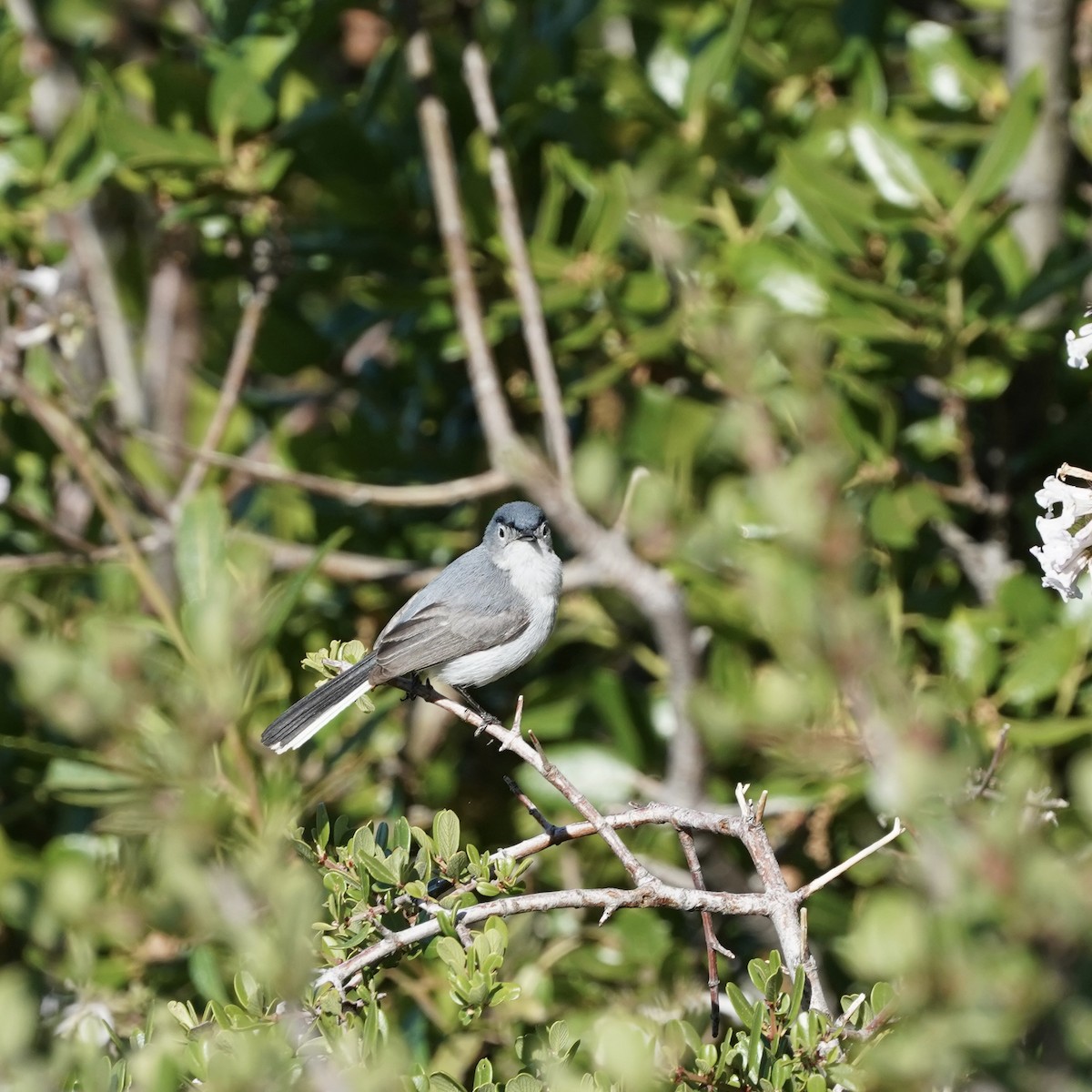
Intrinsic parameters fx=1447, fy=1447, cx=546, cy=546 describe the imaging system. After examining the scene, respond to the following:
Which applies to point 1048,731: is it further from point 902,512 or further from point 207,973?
point 207,973

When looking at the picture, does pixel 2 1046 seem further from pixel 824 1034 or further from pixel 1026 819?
pixel 1026 819

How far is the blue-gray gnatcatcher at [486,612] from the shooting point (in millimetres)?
3012

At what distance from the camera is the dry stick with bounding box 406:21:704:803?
117 inches

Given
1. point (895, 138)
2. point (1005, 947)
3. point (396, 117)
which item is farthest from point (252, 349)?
point (1005, 947)

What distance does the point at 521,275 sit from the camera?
321 centimetres

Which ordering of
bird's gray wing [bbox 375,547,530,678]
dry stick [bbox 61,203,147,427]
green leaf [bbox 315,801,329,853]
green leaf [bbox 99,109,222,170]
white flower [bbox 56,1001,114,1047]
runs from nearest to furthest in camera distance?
green leaf [bbox 315,801,329,853] < white flower [bbox 56,1001,114,1047] < bird's gray wing [bbox 375,547,530,678] < green leaf [bbox 99,109,222,170] < dry stick [bbox 61,203,147,427]

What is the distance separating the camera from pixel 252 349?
12.3ft

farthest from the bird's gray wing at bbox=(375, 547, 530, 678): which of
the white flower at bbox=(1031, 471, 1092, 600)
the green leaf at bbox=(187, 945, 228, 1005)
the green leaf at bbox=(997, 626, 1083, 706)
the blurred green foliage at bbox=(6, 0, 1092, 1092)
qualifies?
the white flower at bbox=(1031, 471, 1092, 600)

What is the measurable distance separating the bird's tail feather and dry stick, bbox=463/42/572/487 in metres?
0.70

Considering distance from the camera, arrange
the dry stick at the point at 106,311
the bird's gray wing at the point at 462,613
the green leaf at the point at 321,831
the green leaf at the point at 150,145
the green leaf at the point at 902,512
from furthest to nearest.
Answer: the dry stick at the point at 106,311 < the green leaf at the point at 150,145 < the bird's gray wing at the point at 462,613 < the green leaf at the point at 902,512 < the green leaf at the point at 321,831

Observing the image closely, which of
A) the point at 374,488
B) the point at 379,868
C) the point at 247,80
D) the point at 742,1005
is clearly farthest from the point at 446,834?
the point at 247,80

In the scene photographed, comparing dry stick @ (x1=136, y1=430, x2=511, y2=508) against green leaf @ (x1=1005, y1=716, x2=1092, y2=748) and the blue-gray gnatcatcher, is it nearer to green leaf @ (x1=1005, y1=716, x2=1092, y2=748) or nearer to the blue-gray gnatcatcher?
the blue-gray gnatcatcher

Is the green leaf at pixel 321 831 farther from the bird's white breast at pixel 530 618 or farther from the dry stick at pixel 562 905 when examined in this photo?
the bird's white breast at pixel 530 618

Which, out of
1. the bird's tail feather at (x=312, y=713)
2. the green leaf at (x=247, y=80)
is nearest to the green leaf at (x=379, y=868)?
the bird's tail feather at (x=312, y=713)
